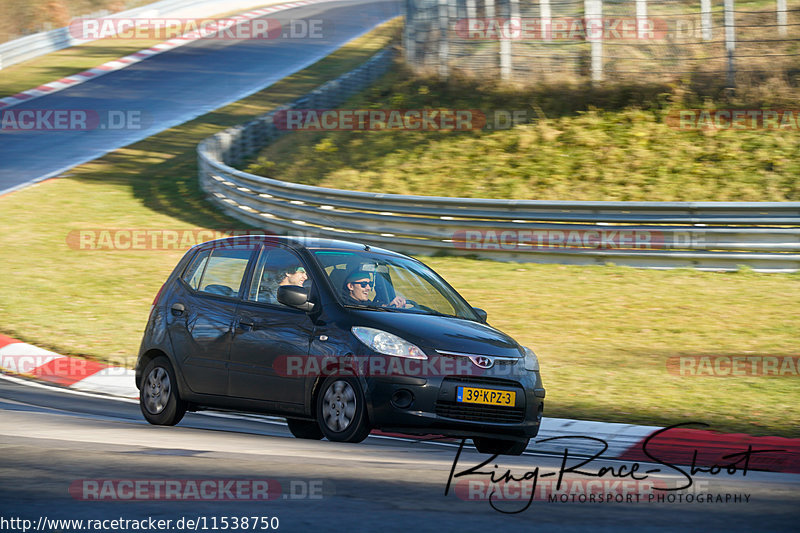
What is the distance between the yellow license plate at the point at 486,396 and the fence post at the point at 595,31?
44.2 feet

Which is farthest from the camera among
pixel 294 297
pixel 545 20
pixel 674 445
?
pixel 545 20

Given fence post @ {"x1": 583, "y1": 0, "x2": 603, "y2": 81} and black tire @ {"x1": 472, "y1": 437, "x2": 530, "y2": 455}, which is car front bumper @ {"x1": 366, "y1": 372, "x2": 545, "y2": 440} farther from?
fence post @ {"x1": 583, "y1": 0, "x2": 603, "y2": 81}

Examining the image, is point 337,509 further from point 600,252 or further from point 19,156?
point 19,156

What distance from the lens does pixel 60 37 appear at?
131 ft

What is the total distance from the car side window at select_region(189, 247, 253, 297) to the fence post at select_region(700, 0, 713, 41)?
511 inches

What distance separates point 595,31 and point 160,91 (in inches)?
715

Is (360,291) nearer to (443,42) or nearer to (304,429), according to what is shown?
(304,429)

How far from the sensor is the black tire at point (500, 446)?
7.40 metres

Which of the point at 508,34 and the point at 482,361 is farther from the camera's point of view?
the point at 508,34

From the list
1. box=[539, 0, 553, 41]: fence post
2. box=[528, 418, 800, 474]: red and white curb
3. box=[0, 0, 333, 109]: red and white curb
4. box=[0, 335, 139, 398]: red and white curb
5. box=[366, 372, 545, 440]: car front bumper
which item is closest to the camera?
box=[366, 372, 545, 440]: car front bumper

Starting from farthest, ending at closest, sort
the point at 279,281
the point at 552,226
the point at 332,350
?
the point at 552,226 → the point at 279,281 → the point at 332,350

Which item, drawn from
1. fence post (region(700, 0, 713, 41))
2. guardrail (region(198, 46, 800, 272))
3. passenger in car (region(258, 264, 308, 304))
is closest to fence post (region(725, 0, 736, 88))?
fence post (region(700, 0, 713, 41))

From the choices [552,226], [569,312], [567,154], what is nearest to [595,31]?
[567,154]

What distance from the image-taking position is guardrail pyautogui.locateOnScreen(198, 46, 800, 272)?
14.2 meters
